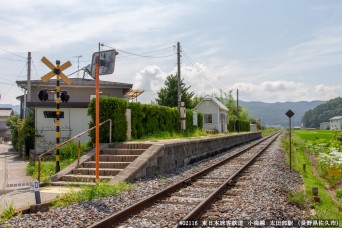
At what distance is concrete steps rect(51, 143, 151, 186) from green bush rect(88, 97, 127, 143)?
3.60 ft

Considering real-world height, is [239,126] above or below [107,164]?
above

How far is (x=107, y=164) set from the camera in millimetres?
12055

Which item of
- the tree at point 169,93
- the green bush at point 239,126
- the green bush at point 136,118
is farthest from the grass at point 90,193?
the green bush at point 239,126

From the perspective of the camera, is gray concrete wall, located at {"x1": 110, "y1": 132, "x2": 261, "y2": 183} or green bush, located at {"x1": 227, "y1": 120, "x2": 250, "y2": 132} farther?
green bush, located at {"x1": 227, "y1": 120, "x2": 250, "y2": 132}

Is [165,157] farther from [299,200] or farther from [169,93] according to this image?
[169,93]

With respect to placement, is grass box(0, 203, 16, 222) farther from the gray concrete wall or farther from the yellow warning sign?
the yellow warning sign

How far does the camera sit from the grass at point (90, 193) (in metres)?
8.15

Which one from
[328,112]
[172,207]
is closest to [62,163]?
[172,207]

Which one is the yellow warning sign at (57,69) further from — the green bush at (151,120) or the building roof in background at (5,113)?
the building roof in background at (5,113)

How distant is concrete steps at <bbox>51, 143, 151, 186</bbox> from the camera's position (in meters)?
10.9

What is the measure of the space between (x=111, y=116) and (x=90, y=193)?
22.3 ft

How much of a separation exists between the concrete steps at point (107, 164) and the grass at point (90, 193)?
127 centimetres

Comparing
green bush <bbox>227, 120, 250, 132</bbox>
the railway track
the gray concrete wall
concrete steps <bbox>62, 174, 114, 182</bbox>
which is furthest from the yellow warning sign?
green bush <bbox>227, 120, 250, 132</bbox>

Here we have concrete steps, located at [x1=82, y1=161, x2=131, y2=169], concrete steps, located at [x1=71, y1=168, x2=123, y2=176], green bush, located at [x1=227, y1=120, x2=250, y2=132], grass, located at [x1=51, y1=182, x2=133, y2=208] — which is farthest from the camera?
green bush, located at [x1=227, y1=120, x2=250, y2=132]
